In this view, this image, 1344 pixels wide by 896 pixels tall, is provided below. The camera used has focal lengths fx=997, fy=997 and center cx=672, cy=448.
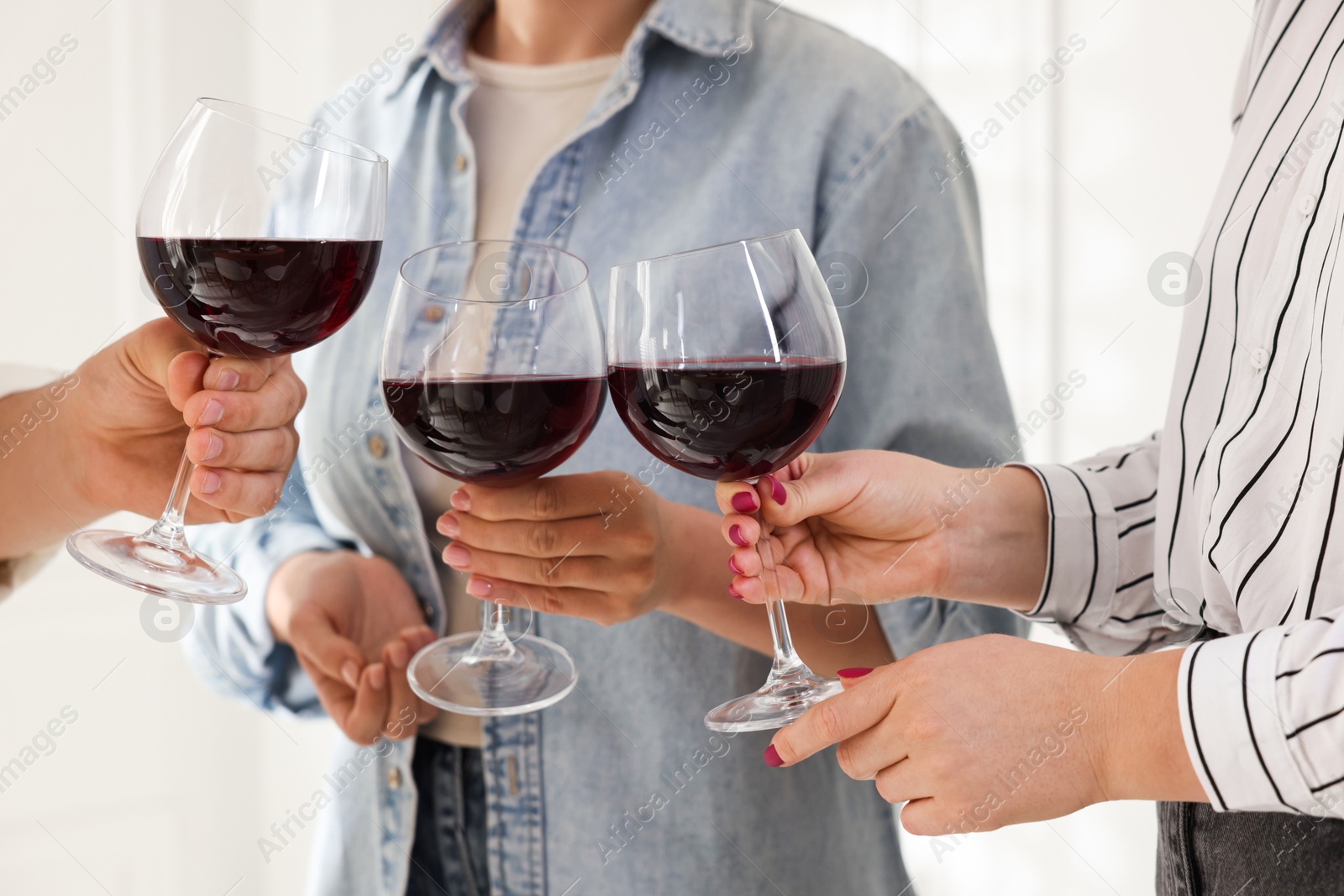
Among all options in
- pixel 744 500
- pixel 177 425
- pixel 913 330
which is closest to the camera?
pixel 744 500

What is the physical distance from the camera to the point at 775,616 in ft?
2.70

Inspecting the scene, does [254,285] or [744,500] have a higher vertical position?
[254,285]

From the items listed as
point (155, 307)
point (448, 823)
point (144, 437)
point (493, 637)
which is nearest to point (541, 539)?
point (493, 637)

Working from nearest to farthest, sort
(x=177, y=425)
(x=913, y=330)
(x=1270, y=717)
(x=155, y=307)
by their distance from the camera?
1. (x=1270, y=717)
2. (x=177, y=425)
3. (x=913, y=330)
4. (x=155, y=307)

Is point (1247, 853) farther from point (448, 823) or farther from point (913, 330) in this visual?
point (448, 823)

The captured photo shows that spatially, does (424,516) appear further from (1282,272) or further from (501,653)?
(1282,272)

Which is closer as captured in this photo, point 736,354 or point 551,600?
point 736,354

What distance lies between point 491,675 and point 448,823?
43cm

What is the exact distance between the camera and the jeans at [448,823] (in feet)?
4.08

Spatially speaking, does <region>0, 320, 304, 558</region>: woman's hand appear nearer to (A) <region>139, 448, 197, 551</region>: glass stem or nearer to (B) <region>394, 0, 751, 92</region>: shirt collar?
(A) <region>139, 448, 197, 551</region>: glass stem

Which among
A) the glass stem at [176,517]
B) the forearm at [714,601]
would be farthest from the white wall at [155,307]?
the glass stem at [176,517]

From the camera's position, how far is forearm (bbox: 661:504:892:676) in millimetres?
1024

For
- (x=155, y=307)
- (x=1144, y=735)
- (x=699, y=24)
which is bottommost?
Answer: (x=155, y=307)

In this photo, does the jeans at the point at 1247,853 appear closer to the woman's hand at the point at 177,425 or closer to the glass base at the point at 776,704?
the glass base at the point at 776,704
